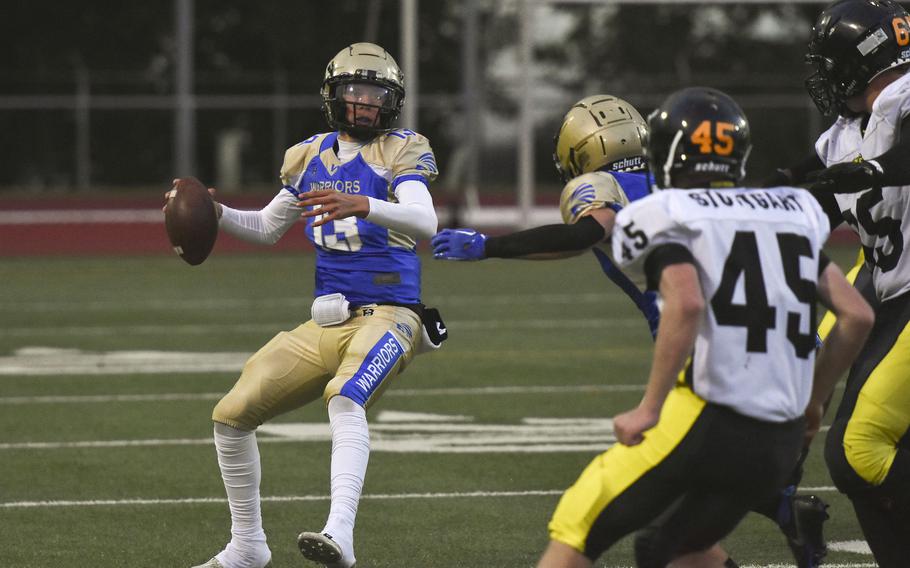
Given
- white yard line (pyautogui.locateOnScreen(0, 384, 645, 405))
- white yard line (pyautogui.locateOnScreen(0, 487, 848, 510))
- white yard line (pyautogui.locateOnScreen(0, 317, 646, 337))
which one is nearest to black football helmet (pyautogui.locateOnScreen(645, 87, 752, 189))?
white yard line (pyautogui.locateOnScreen(0, 487, 848, 510))

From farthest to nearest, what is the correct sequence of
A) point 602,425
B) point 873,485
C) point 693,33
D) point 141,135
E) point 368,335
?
point 693,33 → point 141,135 → point 602,425 → point 368,335 → point 873,485

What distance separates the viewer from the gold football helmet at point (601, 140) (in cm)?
518

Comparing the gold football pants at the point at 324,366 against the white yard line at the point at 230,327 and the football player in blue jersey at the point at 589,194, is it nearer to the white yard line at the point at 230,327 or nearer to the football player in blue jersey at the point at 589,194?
the football player in blue jersey at the point at 589,194

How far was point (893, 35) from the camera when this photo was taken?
5.17 meters

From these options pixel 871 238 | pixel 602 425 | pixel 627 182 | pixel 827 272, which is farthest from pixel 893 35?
pixel 602 425

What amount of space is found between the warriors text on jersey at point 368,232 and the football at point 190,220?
1.20 feet

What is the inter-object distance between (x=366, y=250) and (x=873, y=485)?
6.43 feet

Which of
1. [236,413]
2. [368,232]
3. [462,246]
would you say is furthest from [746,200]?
[236,413]

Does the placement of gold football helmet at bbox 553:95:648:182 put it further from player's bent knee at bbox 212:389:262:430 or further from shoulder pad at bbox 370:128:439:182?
player's bent knee at bbox 212:389:262:430

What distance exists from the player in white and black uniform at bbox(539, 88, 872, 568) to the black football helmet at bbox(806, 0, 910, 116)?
4.45 feet

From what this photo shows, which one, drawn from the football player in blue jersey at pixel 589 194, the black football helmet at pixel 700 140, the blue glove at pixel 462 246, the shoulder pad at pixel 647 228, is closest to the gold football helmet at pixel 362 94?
the football player in blue jersey at pixel 589 194

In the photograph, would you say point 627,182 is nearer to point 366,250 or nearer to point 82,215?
point 366,250

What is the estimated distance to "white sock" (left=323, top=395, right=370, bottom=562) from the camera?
5.16 m

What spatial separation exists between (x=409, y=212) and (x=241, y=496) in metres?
1.15
